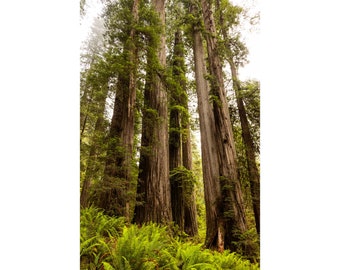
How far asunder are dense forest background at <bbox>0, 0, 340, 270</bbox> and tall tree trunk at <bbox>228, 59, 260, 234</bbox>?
0.07 metres

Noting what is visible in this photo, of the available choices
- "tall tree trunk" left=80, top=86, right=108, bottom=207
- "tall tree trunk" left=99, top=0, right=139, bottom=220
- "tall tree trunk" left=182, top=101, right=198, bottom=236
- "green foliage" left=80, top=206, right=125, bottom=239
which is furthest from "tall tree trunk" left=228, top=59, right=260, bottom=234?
"tall tree trunk" left=80, top=86, right=108, bottom=207

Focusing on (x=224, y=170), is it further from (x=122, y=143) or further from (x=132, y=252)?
(x=132, y=252)

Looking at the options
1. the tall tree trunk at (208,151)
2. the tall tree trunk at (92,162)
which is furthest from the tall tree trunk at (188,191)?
the tall tree trunk at (92,162)

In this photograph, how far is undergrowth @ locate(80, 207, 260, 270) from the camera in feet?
6.17

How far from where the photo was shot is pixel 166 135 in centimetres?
343

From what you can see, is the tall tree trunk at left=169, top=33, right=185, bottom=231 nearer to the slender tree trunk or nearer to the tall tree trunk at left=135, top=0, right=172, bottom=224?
the tall tree trunk at left=135, top=0, right=172, bottom=224

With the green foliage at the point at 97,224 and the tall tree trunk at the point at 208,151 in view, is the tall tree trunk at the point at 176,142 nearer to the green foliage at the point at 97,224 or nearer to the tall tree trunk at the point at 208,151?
the tall tree trunk at the point at 208,151

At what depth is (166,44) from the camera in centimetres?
391

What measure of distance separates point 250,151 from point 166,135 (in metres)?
1.23
